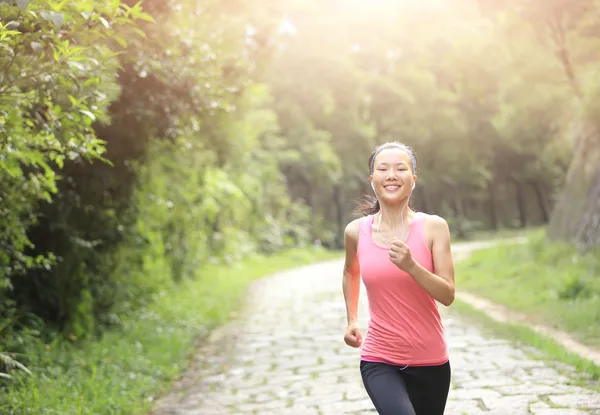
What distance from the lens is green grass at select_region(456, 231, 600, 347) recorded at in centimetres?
991

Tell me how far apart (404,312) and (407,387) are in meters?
0.36

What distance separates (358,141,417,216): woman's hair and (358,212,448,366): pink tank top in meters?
0.32

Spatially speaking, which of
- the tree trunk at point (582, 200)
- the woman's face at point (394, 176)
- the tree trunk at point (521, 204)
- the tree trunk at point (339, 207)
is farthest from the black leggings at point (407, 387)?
the tree trunk at point (521, 204)

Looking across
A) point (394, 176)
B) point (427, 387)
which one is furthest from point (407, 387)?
point (394, 176)

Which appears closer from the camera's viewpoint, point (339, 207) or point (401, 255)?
point (401, 255)

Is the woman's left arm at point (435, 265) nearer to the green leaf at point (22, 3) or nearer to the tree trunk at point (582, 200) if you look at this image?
the green leaf at point (22, 3)

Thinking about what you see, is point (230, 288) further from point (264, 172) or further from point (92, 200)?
point (264, 172)

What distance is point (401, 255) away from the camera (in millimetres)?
3256

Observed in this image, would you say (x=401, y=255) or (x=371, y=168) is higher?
(x=371, y=168)

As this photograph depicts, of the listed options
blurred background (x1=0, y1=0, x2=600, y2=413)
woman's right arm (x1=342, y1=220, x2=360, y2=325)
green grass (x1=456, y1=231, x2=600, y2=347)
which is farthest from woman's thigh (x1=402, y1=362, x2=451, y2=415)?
green grass (x1=456, y1=231, x2=600, y2=347)

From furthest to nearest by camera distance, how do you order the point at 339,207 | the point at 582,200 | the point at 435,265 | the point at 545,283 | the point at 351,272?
the point at 339,207
the point at 582,200
the point at 545,283
the point at 351,272
the point at 435,265

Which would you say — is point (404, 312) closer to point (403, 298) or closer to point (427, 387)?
point (403, 298)

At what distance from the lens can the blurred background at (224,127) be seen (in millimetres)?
5496

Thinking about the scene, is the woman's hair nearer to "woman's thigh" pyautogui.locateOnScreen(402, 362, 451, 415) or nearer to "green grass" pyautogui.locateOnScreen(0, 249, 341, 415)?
"woman's thigh" pyautogui.locateOnScreen(402, 362, 451, 415)
